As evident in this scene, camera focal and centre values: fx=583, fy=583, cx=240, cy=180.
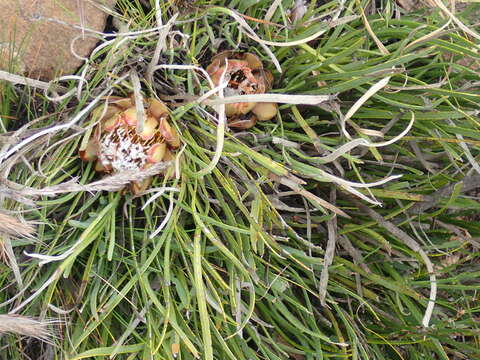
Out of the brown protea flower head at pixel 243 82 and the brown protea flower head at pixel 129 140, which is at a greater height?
the brown protea flower head at pixel 243 82

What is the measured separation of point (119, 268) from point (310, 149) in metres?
0.39

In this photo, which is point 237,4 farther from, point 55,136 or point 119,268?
point 119,268

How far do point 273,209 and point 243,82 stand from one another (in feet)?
0.71

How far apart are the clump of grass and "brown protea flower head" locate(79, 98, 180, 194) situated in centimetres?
3

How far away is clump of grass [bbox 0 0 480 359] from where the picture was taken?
899 mm

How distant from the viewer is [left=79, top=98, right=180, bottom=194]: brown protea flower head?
889 millimetres

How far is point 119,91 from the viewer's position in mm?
979

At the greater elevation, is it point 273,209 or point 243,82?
point 243,82

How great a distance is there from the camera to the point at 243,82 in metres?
0.96

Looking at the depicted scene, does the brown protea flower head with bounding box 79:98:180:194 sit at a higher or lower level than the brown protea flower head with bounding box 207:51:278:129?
lower

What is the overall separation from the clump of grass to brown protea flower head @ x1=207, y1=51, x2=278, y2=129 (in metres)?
0.02

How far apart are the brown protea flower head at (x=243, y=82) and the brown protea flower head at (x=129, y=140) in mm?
107

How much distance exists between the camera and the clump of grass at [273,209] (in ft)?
2.95

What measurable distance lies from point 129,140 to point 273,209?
0.81ft
